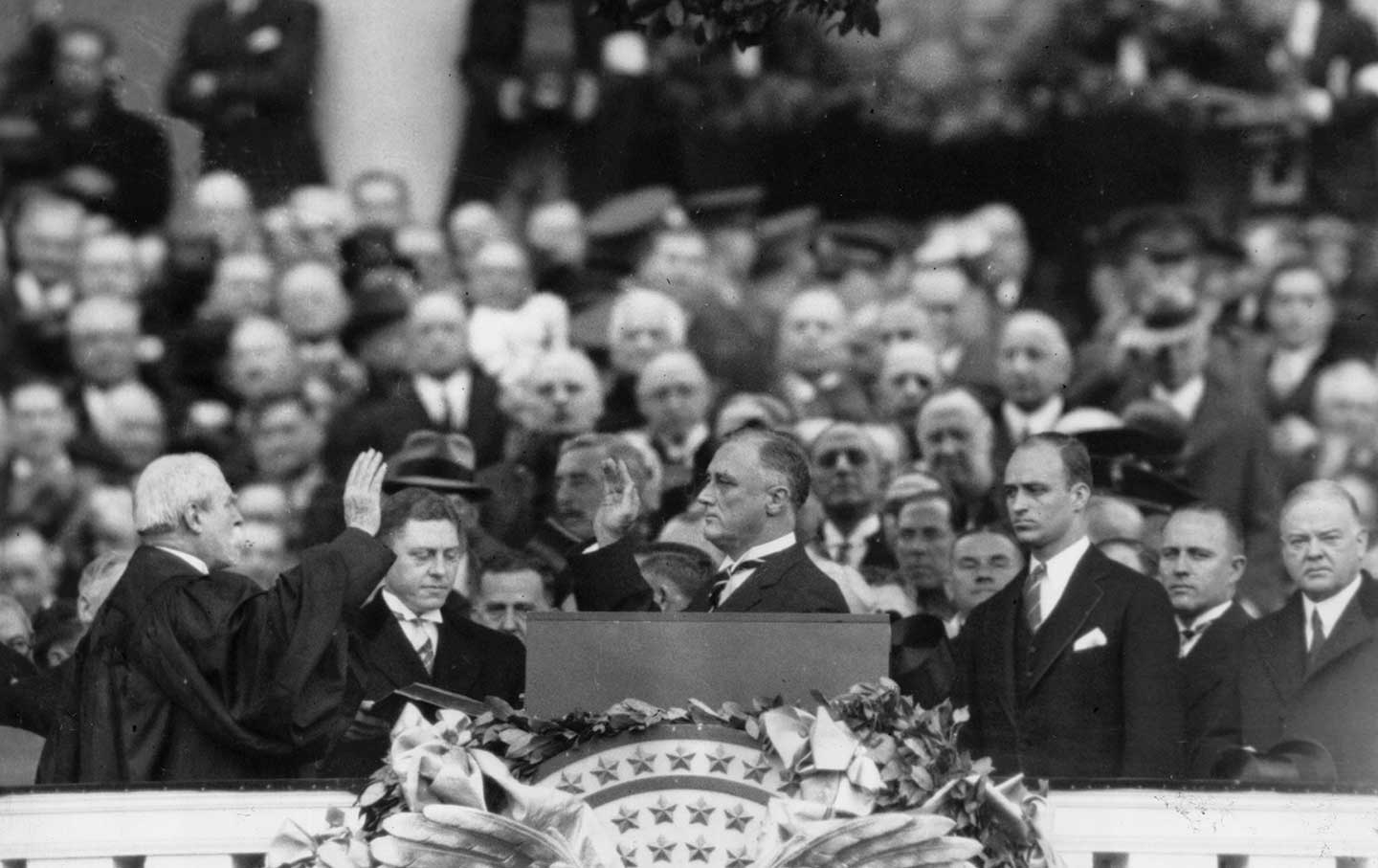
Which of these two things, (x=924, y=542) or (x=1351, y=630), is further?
(x=924, y=542)

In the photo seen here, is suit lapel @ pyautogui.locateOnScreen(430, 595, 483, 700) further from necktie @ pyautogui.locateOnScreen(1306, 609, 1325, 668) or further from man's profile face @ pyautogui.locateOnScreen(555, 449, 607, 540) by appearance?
necktie @ pyautogui.locateOnScreen(1306, 609, 1325, 668)

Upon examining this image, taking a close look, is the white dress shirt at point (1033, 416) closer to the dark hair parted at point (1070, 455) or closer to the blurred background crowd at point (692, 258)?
the blurred background crowd at point (692, 258)

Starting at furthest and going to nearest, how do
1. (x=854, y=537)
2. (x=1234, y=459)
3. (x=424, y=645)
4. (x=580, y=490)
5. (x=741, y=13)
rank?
1. (x=1234, y=459)
2. (x=580, y=490)
3. (x=854, y=537)
4. (x=741, y=13)
5. (x=424, y=645)

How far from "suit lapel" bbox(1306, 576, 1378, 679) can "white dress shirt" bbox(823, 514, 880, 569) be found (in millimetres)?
1764

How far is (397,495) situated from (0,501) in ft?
10.9

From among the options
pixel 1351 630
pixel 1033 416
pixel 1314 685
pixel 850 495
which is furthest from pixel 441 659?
pixel 1033 416

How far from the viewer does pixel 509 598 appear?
35.5 feet

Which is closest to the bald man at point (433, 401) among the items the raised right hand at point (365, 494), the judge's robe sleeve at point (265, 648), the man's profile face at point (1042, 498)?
the man's profile face at point (1042, 498)

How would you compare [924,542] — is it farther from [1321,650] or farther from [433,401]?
[433,401]

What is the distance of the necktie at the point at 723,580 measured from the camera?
9141 millimetres

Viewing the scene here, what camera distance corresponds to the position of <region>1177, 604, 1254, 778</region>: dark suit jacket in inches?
374

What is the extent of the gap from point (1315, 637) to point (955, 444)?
7.46 ft

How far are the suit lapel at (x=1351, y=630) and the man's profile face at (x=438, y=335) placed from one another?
4.00 m

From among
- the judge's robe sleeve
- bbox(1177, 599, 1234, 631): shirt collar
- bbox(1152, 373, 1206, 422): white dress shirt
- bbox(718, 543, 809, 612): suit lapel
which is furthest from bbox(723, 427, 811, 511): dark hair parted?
bbox(1152, 373, 1206, 422): white dress shirt
